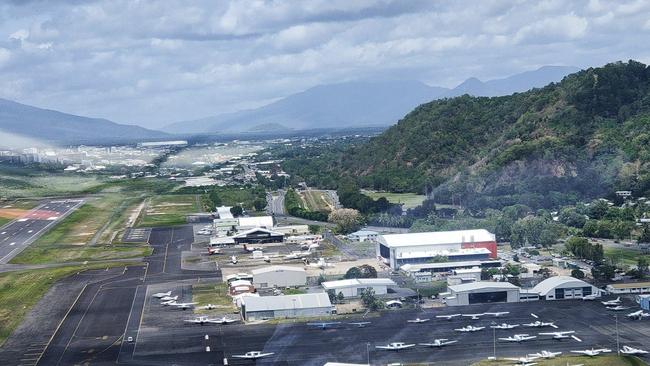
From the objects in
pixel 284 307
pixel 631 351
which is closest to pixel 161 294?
pixel 284 307

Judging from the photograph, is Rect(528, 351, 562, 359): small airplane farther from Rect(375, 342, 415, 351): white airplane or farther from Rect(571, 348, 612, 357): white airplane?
Rect(375, 342, 415, 351): white airplane

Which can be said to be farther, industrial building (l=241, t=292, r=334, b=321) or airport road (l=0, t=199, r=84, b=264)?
airport road (l=0, t=199, r=84, b=264)

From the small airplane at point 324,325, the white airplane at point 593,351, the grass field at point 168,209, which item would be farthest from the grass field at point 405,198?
the white airplane at point 593,351

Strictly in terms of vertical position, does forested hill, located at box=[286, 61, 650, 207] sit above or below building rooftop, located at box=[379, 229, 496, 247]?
above

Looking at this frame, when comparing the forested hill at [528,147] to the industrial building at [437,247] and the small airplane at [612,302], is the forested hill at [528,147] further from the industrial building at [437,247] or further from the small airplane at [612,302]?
the small airplane at [612,302]

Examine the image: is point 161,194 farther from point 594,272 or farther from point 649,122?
point 594,272

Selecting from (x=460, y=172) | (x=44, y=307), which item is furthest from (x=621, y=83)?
(x=44, y=307)

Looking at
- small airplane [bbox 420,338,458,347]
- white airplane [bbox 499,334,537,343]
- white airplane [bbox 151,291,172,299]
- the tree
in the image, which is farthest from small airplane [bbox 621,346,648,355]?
the tree
